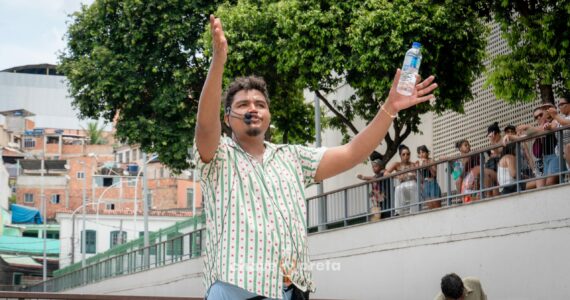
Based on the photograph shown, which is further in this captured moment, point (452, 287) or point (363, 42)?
point (363, 42)

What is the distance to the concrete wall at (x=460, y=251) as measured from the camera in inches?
613

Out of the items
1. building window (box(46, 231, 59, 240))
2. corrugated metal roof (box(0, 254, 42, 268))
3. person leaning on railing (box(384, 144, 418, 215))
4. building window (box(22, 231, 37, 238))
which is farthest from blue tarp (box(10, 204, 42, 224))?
person leaning on railing (box(384, 144, 418, 215))

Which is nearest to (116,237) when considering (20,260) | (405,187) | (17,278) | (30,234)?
(20,260)

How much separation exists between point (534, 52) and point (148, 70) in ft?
56.2

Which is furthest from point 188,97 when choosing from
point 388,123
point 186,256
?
point 388,123

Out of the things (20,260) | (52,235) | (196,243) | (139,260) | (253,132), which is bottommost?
(253,132)

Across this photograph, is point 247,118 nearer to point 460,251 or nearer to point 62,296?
point 62,296

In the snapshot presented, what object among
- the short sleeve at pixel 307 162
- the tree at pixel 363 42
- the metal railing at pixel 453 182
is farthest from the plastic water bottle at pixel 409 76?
the tree at pixel 363 42

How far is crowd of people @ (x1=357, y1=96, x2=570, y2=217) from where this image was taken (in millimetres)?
15234

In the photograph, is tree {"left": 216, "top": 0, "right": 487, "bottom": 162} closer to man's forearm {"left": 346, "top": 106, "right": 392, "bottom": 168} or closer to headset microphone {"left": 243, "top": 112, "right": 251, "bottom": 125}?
man's forearm {"left": 346, "top": 106, "right": 392, "bottom": 168}

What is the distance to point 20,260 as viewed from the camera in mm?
82562

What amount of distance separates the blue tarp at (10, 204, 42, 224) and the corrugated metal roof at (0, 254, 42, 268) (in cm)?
645

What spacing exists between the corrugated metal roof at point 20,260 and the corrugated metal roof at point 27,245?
0.51 meters

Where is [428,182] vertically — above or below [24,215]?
below
